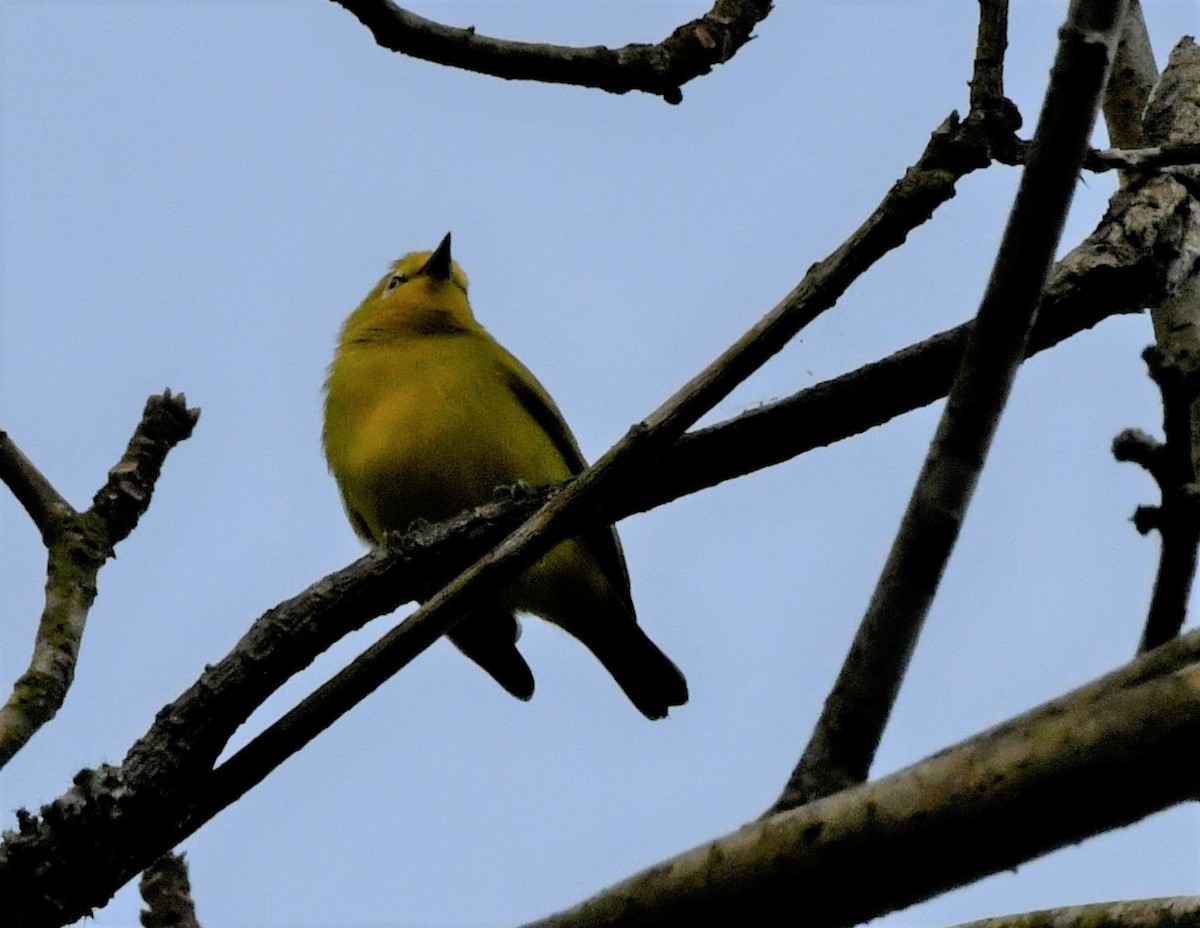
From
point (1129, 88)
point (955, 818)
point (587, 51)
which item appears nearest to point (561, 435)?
point (1129, 88)

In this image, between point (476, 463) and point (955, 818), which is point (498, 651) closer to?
point (476, 463)

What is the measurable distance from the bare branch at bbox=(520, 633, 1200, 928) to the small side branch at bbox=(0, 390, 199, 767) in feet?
5.98

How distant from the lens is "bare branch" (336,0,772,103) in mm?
3639

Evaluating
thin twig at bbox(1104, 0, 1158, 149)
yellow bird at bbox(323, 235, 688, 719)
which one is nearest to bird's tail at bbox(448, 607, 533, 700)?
yellow bird at bbox(323, 235, 688, 719)

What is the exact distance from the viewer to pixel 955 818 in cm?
184

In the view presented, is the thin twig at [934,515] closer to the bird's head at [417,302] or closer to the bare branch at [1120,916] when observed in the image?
the bare branch at [1120,916]

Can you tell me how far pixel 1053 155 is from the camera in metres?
2.19

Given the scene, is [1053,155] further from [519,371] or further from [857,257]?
[519,371]

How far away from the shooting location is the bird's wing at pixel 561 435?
6.62 m

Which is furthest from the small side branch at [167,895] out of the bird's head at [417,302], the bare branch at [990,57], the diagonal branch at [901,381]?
the bird's head at [417,302]

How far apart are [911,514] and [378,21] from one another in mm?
1950

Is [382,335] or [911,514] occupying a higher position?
[382,335]

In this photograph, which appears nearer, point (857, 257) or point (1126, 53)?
point (857, 257)

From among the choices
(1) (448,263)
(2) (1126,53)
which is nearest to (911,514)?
(2) (1126,53)
